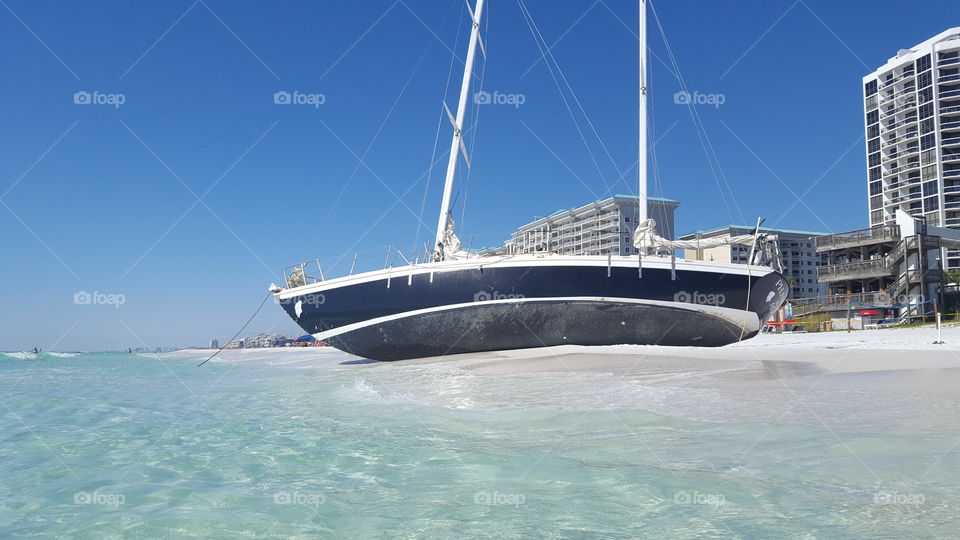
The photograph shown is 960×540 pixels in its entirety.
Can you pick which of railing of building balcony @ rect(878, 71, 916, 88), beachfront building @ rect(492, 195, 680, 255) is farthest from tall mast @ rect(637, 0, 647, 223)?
beachfront building @ rect(492, 195, 680, 255)

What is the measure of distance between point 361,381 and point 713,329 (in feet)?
31.1

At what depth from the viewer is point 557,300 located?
15984 mm

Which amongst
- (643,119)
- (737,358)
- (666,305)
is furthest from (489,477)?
(643,119)

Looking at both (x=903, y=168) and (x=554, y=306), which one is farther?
(x=903, y=168)

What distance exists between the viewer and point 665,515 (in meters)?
3.58

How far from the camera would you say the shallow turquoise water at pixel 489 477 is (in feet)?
11.5

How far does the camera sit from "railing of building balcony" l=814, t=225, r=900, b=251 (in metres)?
35.5

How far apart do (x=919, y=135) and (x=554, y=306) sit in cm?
8081

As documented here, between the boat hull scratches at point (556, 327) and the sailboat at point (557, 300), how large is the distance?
3cm

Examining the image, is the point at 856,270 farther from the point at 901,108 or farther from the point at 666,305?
the point at 901,108

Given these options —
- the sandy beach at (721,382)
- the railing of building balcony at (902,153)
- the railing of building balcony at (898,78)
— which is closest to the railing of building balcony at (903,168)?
the railing of building balcony at (902,153)

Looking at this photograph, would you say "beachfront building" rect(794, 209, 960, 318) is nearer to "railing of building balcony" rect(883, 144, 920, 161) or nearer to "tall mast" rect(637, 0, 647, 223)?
"tall mast" rect(637, 0, 647, 223)

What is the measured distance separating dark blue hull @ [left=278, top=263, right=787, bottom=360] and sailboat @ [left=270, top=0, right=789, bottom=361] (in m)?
0.03

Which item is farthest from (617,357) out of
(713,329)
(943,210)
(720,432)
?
(943,210)
